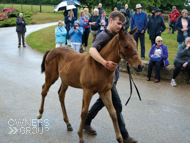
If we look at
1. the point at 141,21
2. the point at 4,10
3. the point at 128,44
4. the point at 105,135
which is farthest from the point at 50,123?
the point at 4,10

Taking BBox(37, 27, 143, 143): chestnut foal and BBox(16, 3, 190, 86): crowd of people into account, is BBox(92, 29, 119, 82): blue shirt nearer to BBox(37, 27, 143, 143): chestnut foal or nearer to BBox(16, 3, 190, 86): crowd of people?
BBox(37, 27, 143, 143): chestnut foal

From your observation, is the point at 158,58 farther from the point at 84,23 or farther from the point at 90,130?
the point at 84,23

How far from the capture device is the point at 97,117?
5.21 metres

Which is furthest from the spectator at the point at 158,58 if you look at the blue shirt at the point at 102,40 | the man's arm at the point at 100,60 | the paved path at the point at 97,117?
the man's arm at the point at 100,60

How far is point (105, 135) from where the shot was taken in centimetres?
441

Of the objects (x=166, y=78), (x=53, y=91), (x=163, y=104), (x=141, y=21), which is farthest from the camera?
(x=141, y=21)

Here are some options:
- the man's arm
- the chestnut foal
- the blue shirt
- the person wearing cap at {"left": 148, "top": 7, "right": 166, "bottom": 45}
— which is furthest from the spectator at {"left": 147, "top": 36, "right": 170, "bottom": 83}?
the man's arm

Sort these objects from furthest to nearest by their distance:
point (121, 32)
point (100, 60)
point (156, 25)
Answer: point (156, 25) < point (100, 60) < point (121, 32)

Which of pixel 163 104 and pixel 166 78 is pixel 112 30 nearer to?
pixel 163 104

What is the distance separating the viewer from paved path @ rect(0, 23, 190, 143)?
4.37m

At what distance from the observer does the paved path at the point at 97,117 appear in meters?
4.37

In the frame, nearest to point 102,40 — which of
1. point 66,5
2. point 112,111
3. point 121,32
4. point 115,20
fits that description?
point 115,20

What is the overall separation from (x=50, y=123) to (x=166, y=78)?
5040mm

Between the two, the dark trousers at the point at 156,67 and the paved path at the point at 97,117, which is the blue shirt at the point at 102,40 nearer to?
the paved path at the point at 97,117
